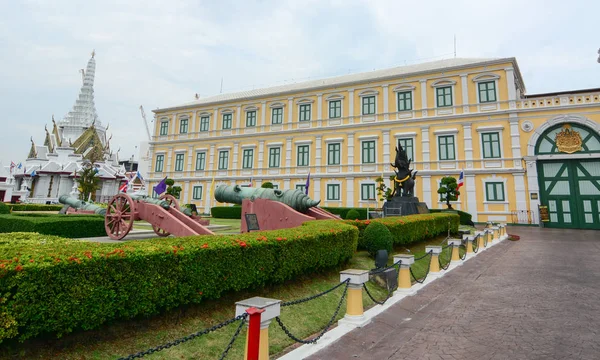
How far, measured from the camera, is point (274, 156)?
3136 cm

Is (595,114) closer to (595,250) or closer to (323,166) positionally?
(595,250)

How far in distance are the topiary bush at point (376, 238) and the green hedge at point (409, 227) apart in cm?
28

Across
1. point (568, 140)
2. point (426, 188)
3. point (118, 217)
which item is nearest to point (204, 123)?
point (426, 188)

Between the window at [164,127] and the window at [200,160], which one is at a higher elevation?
the window at [164,127]

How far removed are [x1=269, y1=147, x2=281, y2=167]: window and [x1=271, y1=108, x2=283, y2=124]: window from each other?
2.83 m

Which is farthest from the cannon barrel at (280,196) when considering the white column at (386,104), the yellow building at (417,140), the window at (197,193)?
the window at (197,193)

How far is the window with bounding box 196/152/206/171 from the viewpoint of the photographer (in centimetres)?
3431

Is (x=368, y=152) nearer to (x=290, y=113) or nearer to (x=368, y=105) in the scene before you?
(x=368, y=105)

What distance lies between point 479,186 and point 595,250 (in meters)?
12.0

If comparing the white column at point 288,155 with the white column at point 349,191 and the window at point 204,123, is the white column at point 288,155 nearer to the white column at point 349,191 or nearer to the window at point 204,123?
the white column at point 349,191

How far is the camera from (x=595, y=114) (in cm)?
2152

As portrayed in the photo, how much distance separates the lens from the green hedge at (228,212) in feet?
93.2

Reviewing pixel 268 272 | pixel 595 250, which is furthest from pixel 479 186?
pixel 268 272

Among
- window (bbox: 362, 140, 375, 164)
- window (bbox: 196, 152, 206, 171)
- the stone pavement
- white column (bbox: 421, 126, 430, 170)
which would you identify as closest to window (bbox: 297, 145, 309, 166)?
window (bbox: 362, 140, 375, 164)
